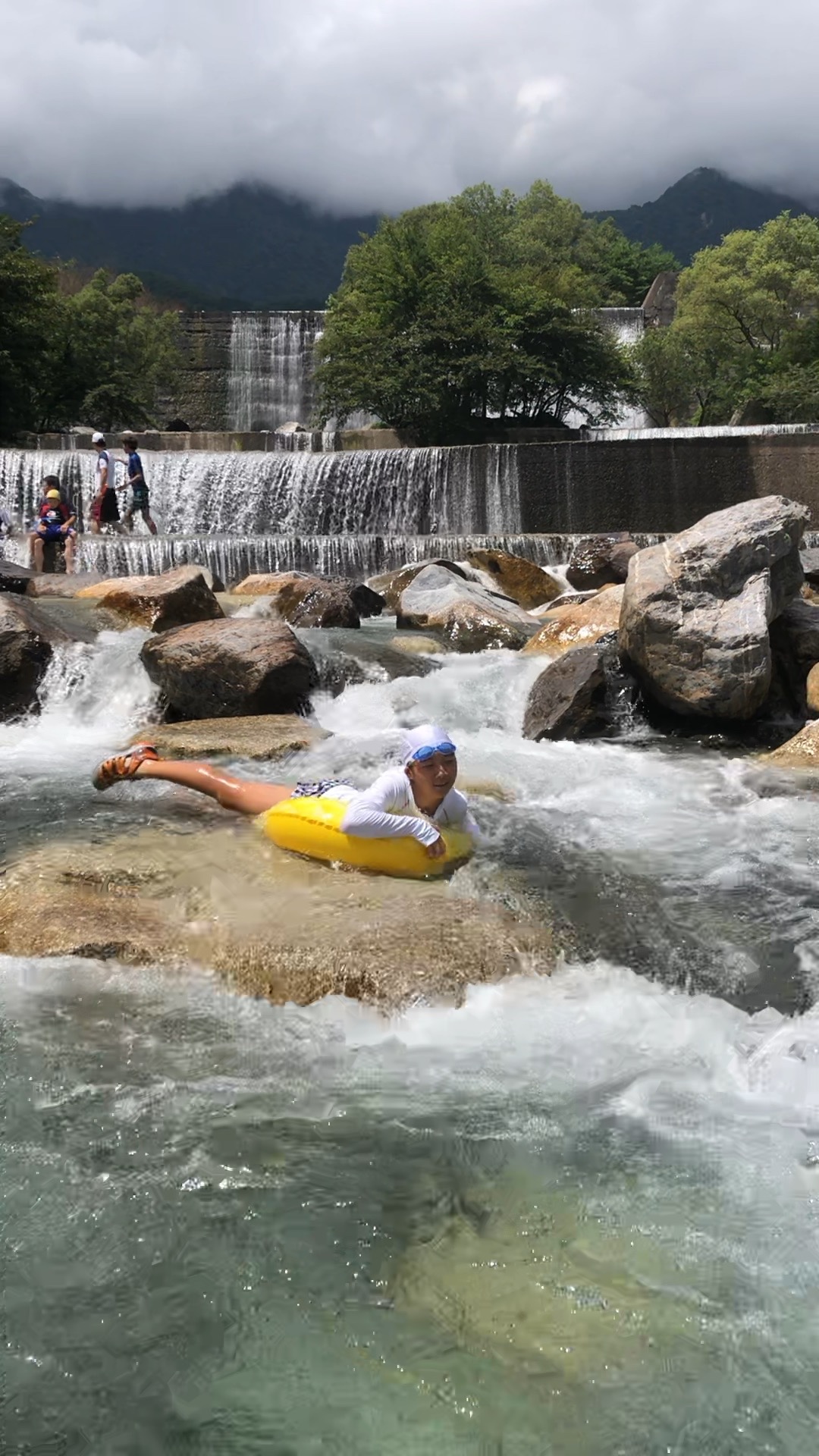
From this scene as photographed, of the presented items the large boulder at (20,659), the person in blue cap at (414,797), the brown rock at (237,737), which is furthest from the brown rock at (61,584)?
the person in blue cap at (414,797)

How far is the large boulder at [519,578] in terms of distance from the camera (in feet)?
50.9

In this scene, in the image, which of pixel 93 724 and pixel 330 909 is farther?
pixel 93 724

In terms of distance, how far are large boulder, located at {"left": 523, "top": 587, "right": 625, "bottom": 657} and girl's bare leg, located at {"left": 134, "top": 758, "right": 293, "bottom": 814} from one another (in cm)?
567

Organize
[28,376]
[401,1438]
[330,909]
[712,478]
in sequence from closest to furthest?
1. [401,1438]
2. [330,909]
3. [712,478]
4. [28,376]

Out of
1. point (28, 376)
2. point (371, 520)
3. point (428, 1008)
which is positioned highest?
point (28, 376)

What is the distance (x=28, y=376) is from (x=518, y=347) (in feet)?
40.0

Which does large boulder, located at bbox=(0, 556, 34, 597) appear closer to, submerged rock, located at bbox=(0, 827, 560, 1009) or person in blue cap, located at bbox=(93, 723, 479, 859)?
person in blue cap, located at bbox=(93, 723, 479, 859)

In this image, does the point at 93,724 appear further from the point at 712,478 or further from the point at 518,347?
the point at 518,347

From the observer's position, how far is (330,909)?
15.6ft

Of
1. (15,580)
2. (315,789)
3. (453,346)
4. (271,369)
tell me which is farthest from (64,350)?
(315,789)

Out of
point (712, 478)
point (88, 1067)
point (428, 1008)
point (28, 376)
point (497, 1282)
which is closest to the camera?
point (497, 1282)

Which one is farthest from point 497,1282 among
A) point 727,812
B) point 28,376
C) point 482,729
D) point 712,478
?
point 28,376

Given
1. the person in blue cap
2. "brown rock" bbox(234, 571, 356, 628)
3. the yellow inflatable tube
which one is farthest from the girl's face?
"brown rock" bbox(234, 571, 356, 628)

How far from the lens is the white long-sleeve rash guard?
5168 millimetres
